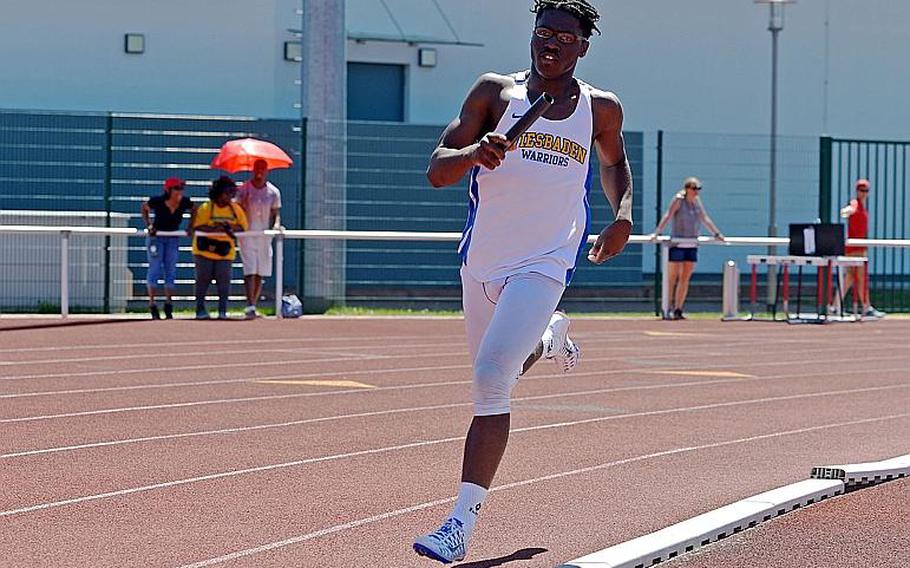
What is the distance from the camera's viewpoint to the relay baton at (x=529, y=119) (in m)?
5.63

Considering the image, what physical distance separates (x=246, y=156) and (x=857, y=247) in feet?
27.4

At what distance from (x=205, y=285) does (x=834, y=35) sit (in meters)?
20.7

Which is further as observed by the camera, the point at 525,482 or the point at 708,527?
the point at 525,482

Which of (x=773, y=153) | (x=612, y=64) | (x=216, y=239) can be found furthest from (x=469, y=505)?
(x=612, y=64)

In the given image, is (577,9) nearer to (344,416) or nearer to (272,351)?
(344,416)

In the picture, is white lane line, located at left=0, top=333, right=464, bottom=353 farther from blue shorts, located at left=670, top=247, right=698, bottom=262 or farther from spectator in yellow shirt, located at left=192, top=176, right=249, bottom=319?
blue shorts, located at left=670, top=247, right=698, bottom=262

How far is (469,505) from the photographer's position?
599 centimetres

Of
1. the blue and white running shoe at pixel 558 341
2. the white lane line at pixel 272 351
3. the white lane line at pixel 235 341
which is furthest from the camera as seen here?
the white lane line at pixel 235 341

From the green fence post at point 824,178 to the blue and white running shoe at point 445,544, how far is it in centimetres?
2060

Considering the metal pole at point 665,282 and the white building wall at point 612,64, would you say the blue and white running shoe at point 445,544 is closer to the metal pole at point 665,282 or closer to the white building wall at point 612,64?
the metal pole at point 665,282

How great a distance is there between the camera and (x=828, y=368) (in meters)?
15.1

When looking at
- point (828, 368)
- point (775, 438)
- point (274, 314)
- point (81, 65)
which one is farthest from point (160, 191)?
point (775, 438)

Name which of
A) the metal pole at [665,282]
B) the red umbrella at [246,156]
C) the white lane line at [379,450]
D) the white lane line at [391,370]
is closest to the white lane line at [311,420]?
the white lane line at [379,450]

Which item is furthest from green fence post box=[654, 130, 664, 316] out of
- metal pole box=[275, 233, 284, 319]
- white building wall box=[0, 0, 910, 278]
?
metal pole box=[275, 233, 284, 319]
